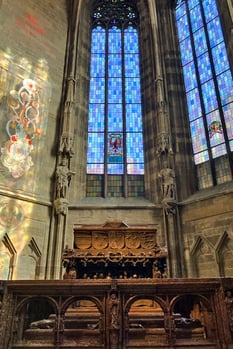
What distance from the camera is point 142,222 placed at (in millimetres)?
9789

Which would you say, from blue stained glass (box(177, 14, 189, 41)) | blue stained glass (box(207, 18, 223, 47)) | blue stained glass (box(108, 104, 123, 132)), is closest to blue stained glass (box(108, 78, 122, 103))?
blue stained glass (box(108, 104, 123, 132))

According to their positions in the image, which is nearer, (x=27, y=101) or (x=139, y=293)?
(x=139, y=293)

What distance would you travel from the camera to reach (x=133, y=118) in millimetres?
12008

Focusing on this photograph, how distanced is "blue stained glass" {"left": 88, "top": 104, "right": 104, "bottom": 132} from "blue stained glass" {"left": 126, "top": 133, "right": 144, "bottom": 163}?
1.23 meters

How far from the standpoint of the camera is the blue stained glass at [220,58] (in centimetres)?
1066

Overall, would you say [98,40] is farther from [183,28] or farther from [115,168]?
A: [115,168]

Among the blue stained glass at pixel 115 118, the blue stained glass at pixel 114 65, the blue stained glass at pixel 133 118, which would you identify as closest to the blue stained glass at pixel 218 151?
the blue stained glass at pixel 133 118

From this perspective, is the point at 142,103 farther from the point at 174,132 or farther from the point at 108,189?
the point at 108,189

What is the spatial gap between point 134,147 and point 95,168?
1.76m

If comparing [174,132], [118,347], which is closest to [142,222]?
[174,132]

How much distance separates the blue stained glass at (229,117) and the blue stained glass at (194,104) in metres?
1.01

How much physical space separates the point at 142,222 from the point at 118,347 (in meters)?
6.66

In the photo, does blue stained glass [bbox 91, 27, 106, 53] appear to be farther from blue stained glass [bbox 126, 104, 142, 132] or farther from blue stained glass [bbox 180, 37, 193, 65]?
blue stained glass [bbox 180, 37, 193, 65]

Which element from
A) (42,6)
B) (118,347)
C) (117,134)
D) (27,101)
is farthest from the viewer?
(42,6)
